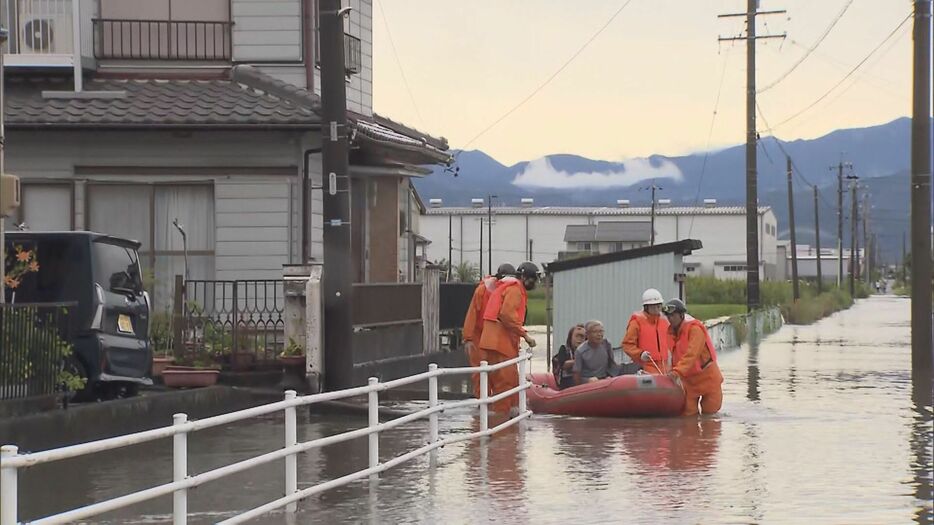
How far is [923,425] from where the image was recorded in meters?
18.2

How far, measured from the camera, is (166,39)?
25.5 m

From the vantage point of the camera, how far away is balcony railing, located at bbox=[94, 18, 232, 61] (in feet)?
83.3

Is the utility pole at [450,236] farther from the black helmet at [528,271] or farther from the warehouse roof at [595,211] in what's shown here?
the black helmet at [528,271]

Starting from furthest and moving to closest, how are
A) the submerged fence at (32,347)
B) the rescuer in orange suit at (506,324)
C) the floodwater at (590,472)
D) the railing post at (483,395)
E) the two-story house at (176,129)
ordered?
1. the two-story house at (176,129)
2. the rescuer in orange suit at (506,324)
3. the railing post at (483,395)
4. the submerged fence at (32,347)
5. the floodwater at (590,472)

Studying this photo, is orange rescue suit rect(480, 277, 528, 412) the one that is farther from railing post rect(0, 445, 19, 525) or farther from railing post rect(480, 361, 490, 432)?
railing post rect(0, 445, 19, 525)

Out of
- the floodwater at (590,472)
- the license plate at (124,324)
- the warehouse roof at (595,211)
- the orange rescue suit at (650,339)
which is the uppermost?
the warehouse roof at (595,211)

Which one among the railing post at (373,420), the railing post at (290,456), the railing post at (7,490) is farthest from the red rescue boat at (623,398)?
the railing post at (7,490)

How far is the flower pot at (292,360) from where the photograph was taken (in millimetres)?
20172

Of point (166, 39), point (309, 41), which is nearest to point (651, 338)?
point (309, 41)

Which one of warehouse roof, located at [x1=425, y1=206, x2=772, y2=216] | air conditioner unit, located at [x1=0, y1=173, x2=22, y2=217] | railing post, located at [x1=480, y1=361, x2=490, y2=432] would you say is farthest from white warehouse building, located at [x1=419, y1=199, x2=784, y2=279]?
air conditioner unit, located at [x1=0, y1=173, x2=22, y2=217]

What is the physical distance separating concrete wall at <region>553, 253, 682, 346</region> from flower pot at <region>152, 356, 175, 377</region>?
8915mm

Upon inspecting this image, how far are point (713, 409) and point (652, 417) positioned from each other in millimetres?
905

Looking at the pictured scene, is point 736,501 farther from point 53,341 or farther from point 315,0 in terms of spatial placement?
point 315,0

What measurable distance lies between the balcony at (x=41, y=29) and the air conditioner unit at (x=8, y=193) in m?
10.1
